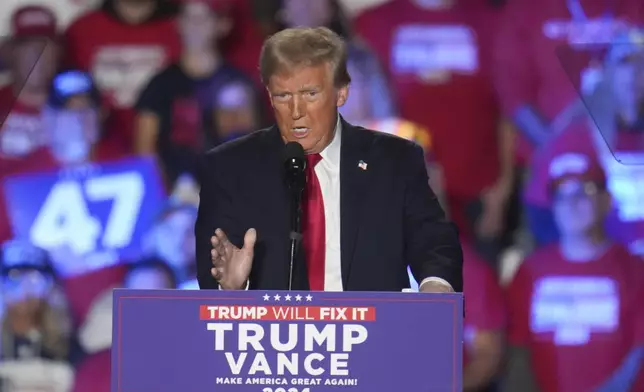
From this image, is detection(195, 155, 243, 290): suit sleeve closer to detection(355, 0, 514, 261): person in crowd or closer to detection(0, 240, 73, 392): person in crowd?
detection(355, 0, 514, 261): person in crowd

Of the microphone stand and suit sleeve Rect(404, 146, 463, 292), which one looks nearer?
the microphone stand

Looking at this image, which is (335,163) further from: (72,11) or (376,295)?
(72,11)

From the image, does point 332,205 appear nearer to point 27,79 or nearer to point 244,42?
point 244,42

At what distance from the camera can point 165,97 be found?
4.98 m

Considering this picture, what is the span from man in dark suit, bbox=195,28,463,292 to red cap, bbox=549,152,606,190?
250 cm

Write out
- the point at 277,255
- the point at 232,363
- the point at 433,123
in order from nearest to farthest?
the point at 232,363 < the point at 277,255 < the point at 433,123

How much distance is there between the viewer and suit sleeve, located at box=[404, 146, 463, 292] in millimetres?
2434

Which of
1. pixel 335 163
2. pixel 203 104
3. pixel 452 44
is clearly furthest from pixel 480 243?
pixel 335 163

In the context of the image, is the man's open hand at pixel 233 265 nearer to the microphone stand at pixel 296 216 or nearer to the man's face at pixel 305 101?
the microphone stand at pixel 296 216

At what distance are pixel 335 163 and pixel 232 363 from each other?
72 centimetres

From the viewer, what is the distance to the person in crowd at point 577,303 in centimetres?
502

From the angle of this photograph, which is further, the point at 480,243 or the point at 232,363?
the point at 480,243

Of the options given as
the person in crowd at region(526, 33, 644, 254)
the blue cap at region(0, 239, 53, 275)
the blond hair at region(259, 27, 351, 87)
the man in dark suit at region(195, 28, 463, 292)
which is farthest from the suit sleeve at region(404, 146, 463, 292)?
the blue cap at region(0, 239, 53, 275)

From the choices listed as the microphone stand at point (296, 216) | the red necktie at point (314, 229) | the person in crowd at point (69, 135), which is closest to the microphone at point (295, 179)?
the microphone stand at point (296, 216)
